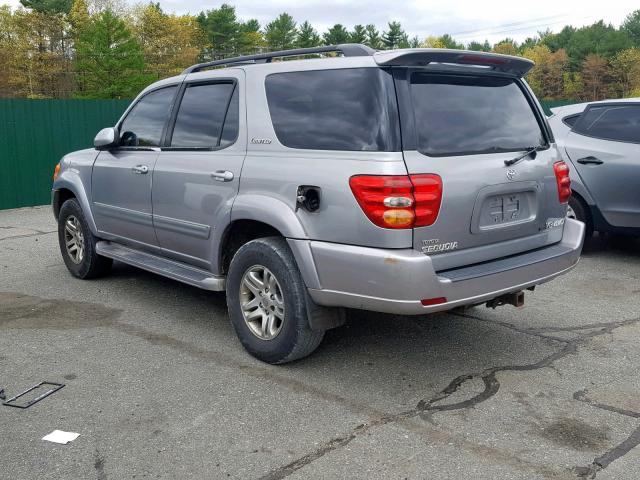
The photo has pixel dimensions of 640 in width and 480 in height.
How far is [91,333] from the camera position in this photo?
16.5 ft

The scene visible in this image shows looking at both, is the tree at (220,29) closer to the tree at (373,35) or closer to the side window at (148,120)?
the tree at (373,35)

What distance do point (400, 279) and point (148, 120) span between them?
9.71ft

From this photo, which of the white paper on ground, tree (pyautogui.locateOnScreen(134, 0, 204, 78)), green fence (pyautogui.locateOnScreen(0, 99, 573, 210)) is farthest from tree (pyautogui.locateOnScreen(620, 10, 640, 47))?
the white paper on ground

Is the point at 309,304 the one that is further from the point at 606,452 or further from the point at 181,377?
the point at 606,452

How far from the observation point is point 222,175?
178 inches

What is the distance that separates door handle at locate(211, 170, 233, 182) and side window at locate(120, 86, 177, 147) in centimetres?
97

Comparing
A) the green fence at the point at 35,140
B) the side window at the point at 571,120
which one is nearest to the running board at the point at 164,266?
the side window at the point at 571,120

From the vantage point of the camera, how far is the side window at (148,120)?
5359 millimetres

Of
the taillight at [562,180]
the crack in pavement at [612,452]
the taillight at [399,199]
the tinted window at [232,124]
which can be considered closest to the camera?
the crack in pavement at [612,452]

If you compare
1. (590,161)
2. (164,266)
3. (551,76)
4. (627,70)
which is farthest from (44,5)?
(164,266)

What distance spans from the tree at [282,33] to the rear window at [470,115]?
97.4 meters

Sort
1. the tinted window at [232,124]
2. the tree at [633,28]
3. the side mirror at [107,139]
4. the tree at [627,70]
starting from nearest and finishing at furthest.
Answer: the tinted window at [232,124] < the side mirror at [107,139] < the tree at [627,70] < the tree at [633,28]

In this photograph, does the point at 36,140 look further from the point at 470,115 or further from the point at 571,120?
the point at 470,115

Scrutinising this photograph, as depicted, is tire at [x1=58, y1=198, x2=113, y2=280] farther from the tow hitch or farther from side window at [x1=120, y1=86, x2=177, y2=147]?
the tow hitch
